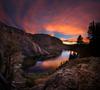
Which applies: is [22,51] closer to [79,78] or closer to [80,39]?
[80,39]

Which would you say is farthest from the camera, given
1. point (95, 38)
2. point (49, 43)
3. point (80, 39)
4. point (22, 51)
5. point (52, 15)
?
point (22, 51)

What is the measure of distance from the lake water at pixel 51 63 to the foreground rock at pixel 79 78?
0.73 metres

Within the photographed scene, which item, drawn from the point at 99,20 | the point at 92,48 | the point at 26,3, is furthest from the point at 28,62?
the point at 99,20

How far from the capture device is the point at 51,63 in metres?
4.85

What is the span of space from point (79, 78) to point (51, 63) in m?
1.58

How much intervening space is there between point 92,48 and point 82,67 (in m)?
0.66

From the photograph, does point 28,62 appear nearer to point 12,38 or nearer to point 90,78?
point 12,38

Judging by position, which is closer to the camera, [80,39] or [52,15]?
[80,39]

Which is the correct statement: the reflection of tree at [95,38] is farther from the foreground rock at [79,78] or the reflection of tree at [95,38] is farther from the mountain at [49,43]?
the mountain at [49,43]

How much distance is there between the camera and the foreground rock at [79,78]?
326 cm

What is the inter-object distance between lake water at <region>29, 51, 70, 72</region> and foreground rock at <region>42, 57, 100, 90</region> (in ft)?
2.39

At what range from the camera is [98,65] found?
143 inches

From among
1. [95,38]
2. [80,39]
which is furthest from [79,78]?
[80,39]

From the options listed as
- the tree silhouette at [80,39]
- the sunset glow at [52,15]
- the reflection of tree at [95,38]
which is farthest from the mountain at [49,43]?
the reflection of tree at [95,38]
